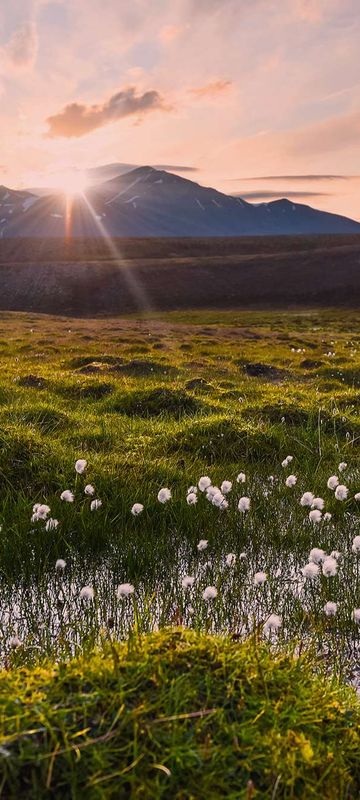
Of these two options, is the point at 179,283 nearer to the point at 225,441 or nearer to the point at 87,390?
the point at 87,390

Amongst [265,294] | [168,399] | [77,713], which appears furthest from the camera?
[265,294]

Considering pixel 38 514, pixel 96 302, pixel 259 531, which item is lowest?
pixel 259 531

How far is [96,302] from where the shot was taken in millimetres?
84312

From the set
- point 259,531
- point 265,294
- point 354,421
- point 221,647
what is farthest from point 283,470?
point 265,294

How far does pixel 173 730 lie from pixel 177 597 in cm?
260

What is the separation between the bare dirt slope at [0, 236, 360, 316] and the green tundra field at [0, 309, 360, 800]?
238 ft

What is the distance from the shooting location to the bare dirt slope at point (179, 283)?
86.0 m

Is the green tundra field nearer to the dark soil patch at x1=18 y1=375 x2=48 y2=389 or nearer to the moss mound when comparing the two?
the moss mound

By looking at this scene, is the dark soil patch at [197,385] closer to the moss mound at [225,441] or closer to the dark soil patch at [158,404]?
the dark soil patch at [158,404]

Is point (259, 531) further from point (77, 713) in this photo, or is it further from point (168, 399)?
point (168, 399)

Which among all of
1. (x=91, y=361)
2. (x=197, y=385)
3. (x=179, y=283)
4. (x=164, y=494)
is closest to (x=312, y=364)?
(x=197, y=385)

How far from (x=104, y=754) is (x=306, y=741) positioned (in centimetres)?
87

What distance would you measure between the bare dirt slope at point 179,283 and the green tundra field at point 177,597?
238 feet

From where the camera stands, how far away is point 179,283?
95.6 m
